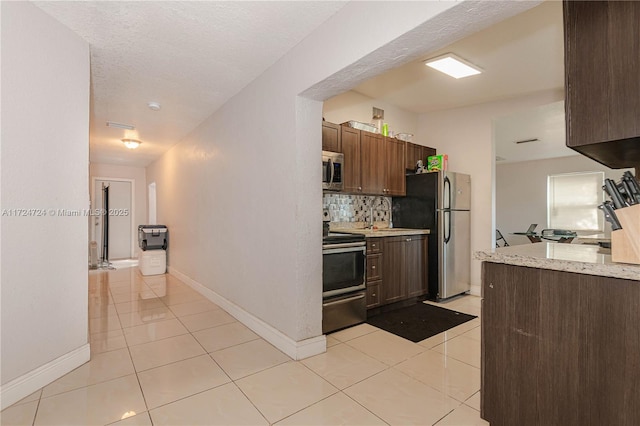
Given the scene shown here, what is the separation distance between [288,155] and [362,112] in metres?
2.09

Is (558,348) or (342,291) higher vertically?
(558,348)

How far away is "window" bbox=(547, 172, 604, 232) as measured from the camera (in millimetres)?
7812

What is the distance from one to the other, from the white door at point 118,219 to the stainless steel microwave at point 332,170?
22.1 feet

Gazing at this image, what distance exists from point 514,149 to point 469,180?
4.10 metres

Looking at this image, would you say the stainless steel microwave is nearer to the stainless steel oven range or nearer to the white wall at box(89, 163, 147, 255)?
the stainless steel oven range

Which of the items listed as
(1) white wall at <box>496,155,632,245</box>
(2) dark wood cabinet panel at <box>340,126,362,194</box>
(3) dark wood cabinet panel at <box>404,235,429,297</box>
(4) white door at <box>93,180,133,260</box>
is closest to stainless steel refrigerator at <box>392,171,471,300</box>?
(3) dark wood cabinet panel at <box>404,235,429,297</box>

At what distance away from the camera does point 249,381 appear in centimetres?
202

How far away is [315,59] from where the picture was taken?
2154 mm

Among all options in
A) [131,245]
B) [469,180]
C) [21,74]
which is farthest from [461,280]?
[131,245]

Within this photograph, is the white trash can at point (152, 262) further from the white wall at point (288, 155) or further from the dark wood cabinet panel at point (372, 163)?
the dark wood cabinet panel at point (372, 163)

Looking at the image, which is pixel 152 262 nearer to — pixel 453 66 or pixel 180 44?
pixel 180 44

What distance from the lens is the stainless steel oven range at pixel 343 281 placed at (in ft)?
9.02

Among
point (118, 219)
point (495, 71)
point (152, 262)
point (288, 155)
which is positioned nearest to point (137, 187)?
point (118, 219)

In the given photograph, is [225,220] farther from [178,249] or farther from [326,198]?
[178,249]
